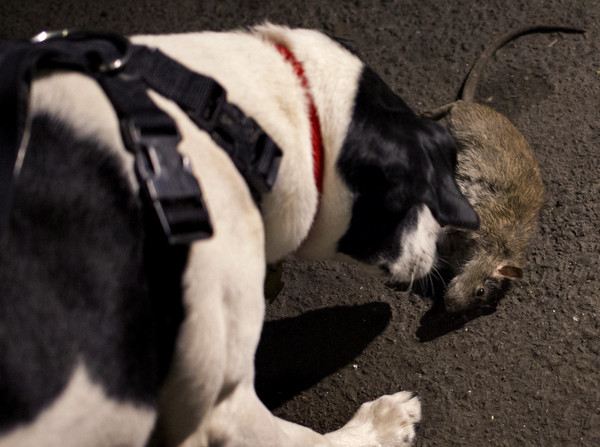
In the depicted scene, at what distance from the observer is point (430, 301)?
10.5 feet

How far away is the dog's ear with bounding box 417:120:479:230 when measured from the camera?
6.39 ft

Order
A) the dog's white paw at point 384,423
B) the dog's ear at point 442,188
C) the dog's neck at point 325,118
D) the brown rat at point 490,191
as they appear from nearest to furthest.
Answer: the dog's neck at point 325,118, the dog's ear at point 442,188, the dog's white paw at point 384,423, the brown rat at point 490,191

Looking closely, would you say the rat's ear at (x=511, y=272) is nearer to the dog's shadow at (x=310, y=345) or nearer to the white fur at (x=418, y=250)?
the dog's shadow at (x=310, y=345)

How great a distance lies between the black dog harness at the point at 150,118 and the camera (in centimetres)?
127

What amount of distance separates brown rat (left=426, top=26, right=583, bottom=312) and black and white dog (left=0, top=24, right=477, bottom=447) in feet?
4.80

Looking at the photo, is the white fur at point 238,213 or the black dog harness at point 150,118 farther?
the white fur at point 238,213

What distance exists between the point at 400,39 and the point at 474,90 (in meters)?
0.60

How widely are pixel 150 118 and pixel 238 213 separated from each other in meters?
0.34

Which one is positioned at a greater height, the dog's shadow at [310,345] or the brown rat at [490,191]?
the brown rat at [490,191]

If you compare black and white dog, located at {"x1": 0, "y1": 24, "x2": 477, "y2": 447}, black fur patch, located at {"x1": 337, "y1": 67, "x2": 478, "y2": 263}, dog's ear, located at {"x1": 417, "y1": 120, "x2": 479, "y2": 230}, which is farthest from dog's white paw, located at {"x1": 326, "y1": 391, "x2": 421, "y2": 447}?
dog's ear, located at {"x1": 417, "y1": 120, "x2": 479, "y2": 230}

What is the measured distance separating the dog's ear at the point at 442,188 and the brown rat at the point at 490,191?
134 cm

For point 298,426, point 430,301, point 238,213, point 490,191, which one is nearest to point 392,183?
point 238,213

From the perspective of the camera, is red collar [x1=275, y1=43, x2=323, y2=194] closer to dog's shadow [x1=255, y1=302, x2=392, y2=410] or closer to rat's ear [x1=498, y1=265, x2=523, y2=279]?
dog's shadow [x1=255, y1=302, x2=392, y2=410]

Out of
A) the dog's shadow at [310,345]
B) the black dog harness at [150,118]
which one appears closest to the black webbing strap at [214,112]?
the black dog harness at [150,118]
